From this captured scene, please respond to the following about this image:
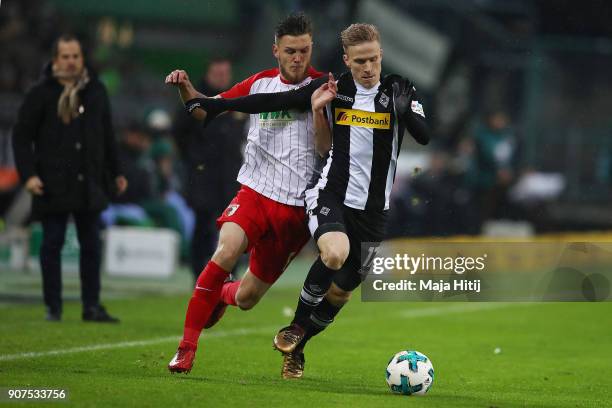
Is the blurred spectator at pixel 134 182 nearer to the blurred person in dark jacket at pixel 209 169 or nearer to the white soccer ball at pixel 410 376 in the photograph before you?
the blurred person in dark jacket at pixel 209 169

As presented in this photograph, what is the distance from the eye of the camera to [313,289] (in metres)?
7.22

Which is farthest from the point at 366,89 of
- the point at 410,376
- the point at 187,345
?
the point at 187,345

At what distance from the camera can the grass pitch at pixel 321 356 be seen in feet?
21.4

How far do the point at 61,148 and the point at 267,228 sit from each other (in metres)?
3.18

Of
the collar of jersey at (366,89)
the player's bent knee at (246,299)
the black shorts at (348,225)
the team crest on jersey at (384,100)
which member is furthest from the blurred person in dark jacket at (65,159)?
the team crest on jersey at (384,100)

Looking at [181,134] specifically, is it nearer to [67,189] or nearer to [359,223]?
[67,189]

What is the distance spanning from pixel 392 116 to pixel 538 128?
13958mm

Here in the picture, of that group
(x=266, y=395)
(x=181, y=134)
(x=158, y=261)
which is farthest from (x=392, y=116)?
(x=158, y=261)

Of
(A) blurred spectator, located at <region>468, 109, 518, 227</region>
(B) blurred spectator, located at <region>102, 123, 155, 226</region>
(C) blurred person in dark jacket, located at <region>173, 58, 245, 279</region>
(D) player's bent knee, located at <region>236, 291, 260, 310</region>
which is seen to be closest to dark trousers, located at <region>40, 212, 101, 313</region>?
(C) blurred person in dark jacket, located at <region>173, 58, 245, 279</region>

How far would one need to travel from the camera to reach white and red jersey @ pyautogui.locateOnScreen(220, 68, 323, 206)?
738 cm

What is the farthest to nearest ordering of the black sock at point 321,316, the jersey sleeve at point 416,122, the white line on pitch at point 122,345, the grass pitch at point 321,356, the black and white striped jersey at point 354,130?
the white line on pitch at point 122,345 → the black sock at point 321,316 → the black and white striped jersey at point 354,130 → the jersey sleeve at point 416,122 → the grass pitch at point 321,356

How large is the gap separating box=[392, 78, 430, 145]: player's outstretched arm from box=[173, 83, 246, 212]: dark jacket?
5031 mm

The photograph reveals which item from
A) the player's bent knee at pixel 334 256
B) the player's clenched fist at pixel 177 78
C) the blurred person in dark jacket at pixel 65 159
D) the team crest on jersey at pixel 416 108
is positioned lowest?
the blurred person in dark jacket at pixel 65 159

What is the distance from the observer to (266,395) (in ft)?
21.2
